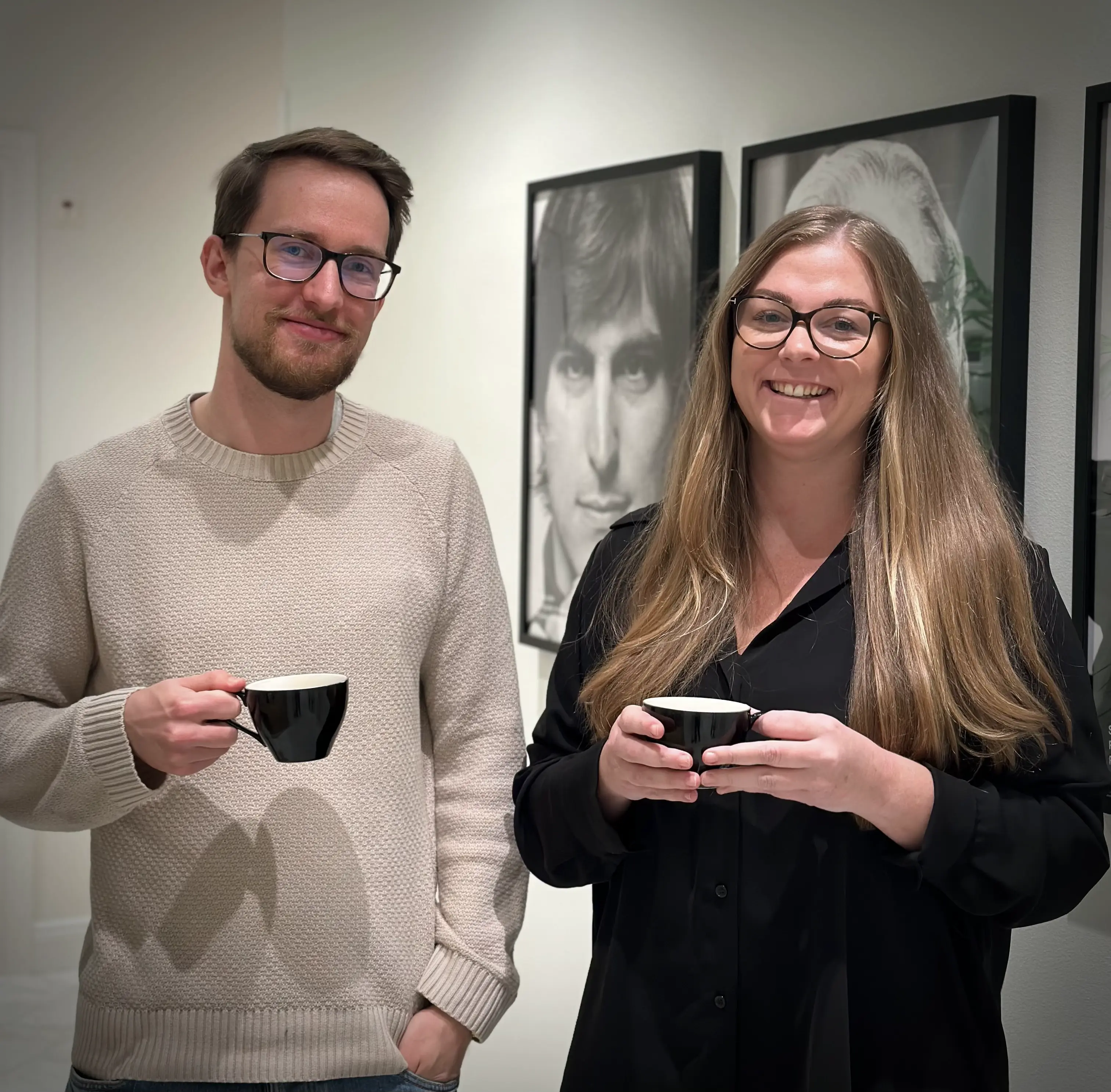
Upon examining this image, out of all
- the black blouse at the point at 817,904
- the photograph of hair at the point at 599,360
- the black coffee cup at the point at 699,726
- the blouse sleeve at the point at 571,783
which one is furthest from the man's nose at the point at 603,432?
the black coffee cup at the point at 699,726

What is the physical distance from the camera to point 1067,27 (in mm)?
1781

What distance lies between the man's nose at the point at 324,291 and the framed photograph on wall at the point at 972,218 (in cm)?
89

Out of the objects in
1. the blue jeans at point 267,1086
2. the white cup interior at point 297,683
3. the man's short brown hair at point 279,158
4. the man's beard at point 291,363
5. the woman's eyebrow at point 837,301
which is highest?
the man's short brown hair at point 279,158

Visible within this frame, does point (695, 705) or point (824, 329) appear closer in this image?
point (695, 705)

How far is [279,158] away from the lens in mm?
1562

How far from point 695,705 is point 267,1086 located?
68 centimetres

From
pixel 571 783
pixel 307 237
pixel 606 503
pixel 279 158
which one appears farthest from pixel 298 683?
pixel 606 503

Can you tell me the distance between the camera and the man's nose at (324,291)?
152 centimetres

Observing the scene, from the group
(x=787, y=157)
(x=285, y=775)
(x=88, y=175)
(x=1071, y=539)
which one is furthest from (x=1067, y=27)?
(x=88, y=175)

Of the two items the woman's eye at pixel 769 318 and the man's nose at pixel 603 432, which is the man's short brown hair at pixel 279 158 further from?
the man's nose at pixel 603 432

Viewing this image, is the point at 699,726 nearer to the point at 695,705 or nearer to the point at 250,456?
the point at 695,705

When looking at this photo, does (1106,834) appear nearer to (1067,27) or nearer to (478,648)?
(478,648)

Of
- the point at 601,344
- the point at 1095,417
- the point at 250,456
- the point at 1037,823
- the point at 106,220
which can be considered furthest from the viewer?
the point at 106,220

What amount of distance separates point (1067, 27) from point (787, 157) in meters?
0.54
